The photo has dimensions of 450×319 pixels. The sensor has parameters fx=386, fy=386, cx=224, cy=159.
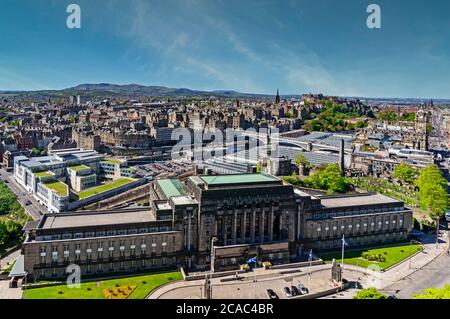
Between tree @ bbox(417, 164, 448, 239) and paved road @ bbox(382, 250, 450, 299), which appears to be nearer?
paved road @ bbox(382, 250, 450, 299)

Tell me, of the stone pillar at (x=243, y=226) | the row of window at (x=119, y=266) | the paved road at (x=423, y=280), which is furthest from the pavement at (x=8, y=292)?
the paved road at (x=423, y=280)

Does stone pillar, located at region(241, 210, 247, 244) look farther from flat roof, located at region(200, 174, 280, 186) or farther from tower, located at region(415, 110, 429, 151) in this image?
tower, located at region(415, 110, 429, 151)

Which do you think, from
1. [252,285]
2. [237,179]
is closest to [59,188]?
[237,179]

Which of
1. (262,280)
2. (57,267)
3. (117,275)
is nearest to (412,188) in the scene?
(262,280)

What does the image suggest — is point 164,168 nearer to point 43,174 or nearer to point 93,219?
point 43,174

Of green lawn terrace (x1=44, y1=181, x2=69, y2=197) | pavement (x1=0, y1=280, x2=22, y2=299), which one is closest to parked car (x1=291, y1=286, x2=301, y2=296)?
pavement (x1=0, y1=280, x2=22, y2=299)
